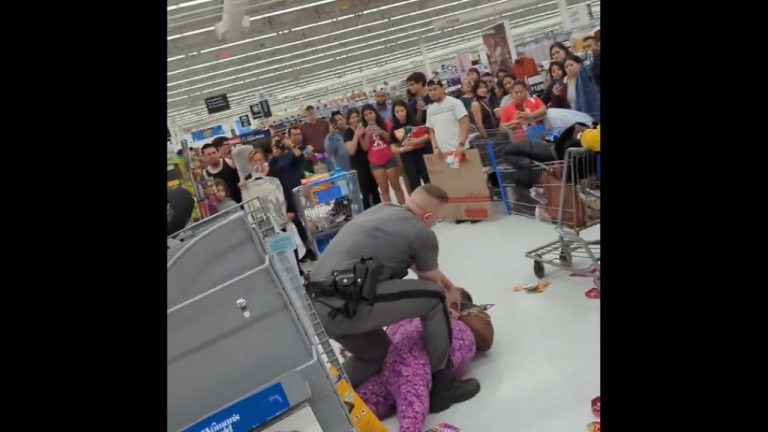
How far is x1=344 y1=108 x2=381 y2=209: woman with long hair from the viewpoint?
7.15 metres

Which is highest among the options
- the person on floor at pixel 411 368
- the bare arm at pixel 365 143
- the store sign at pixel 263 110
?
the store sign at pixel 263 110

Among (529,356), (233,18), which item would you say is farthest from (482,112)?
(233,18)

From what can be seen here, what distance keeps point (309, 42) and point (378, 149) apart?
16286 mm

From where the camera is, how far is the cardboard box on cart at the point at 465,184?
21.4 feet

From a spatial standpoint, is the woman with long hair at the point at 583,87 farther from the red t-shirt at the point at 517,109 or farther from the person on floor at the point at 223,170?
the person on floor at the point at 223,170

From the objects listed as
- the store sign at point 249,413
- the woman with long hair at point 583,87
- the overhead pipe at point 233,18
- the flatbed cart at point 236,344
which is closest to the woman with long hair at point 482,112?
the woman with long hair at point 583,87

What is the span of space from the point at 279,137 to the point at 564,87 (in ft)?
10.3

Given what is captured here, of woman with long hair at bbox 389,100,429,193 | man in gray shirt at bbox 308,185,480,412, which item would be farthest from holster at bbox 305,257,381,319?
woman with long hair at bbox 389,100,429,193

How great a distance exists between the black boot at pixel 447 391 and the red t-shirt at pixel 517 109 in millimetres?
3522

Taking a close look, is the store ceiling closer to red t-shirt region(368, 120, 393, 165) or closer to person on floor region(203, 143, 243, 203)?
red t-shirt region(368, 120, 393, 165)

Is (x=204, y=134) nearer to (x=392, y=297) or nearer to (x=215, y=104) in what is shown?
(x=215, y=104)
